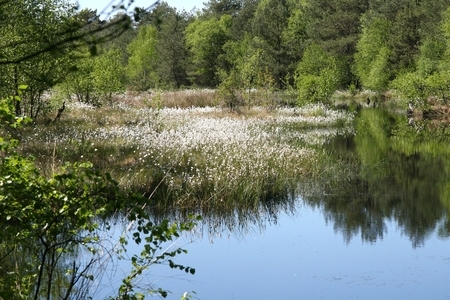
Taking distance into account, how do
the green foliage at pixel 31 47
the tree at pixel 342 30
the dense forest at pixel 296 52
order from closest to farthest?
the green foliage at pixel 31 47, the dense forest at pixel 296 52, the tree at pixel 342 30

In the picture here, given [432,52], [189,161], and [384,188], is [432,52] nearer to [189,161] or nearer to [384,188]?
[384,188]

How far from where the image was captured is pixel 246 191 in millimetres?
13359

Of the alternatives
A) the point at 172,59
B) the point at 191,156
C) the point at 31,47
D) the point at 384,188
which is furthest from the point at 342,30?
the point at 191,156

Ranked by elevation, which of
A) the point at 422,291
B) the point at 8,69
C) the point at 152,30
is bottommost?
the point at 422,291

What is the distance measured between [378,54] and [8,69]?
156 ft

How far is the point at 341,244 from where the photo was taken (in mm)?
11984

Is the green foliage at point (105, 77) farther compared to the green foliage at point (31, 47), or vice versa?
the green foliage at point (105, 77)

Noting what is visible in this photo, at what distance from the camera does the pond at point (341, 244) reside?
9.52 m

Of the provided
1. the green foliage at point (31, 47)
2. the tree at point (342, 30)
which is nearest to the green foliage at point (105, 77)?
the green foliage at point (31, 47)

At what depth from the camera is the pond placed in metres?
9.52

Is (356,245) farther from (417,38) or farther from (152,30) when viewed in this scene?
(152,30)

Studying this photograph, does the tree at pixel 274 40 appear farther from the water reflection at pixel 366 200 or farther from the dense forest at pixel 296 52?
the water reflection at pixel 366 200

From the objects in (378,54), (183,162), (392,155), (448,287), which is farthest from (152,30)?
(448,287)

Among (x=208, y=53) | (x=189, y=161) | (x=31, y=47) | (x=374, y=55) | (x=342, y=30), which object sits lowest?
(x=189, y=161)
